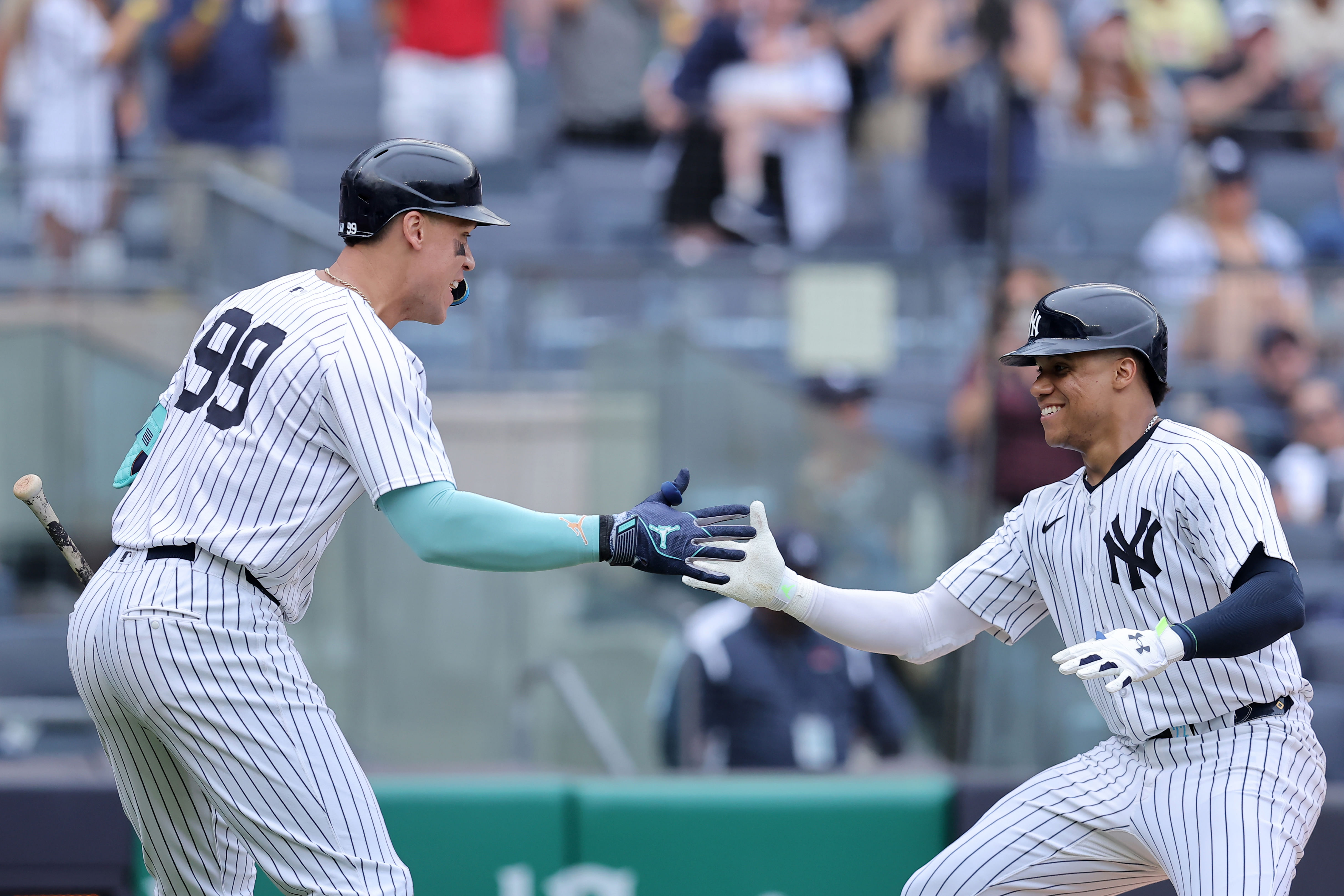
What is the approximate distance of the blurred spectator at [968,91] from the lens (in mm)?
7574

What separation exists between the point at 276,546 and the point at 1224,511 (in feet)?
6.35

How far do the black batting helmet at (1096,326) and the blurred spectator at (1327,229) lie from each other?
→ 529cm

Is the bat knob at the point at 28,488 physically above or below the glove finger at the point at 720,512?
above

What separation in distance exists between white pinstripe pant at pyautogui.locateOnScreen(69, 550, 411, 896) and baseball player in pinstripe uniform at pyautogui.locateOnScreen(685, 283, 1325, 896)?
0.89m

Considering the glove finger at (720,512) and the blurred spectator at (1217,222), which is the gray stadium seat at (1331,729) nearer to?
the blurred spectator at (1217,222)

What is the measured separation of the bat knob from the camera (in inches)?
124

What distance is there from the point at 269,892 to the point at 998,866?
2.27 meters

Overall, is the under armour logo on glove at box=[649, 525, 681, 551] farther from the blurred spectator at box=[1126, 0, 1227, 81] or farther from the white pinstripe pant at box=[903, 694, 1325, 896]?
the blurred spectator at box=[1126, 0, 1227, 81]

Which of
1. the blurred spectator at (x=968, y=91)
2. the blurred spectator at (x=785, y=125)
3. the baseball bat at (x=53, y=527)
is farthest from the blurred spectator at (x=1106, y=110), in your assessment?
the baseball bat at (x=53, y=527)

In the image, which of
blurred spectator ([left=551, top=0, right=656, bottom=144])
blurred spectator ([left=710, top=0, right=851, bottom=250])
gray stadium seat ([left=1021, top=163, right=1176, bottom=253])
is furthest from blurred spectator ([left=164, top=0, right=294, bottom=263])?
gray stadium seat ([left=1021, top=163, right=1176, bottom=253])

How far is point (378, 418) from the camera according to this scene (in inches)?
116

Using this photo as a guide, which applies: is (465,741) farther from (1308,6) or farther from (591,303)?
(1308,6)

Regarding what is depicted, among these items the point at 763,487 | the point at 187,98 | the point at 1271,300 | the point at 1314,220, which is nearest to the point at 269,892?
the point at 763,487

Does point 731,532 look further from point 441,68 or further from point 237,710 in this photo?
point 441,68
